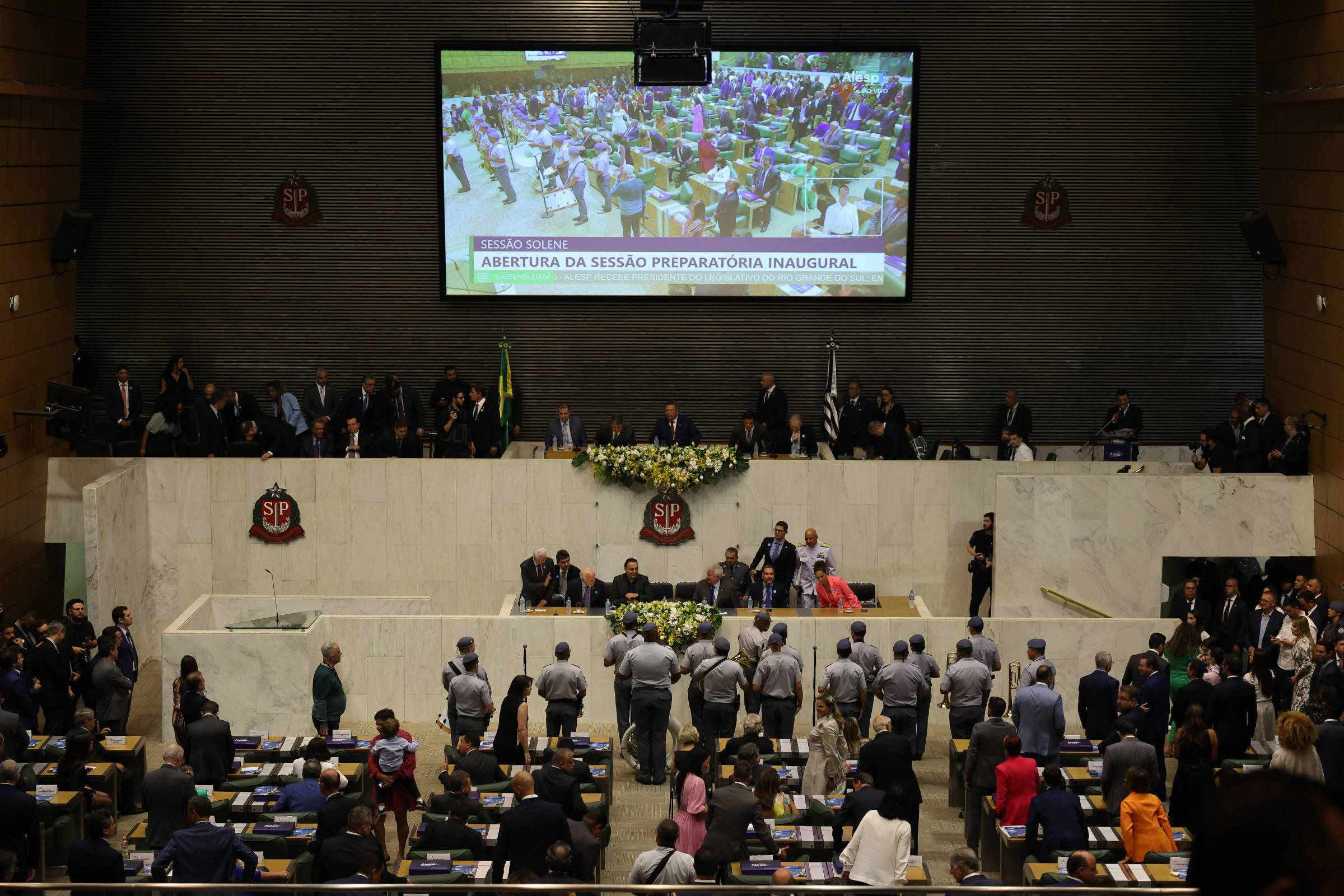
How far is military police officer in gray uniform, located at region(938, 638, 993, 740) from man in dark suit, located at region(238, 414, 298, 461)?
338 inches

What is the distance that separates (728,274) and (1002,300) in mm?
3496

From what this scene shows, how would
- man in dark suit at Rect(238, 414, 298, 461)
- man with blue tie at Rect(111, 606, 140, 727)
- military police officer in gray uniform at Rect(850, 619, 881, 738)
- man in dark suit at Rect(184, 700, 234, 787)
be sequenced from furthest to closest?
man in dark suit at Rect(238, 414, 298, 461) < man with blue tie at Rect(111, 606, 140, 727) < military police officer in gray uniform at Rect(850, 619, 881, 738) < man in dark suit at Rect(184, 700, 234, 787)

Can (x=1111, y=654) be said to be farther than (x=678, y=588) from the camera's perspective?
No

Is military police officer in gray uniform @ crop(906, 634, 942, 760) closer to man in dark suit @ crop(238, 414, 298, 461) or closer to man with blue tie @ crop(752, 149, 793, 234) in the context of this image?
man with blue tie @ crop(752, 149, 793, 234)

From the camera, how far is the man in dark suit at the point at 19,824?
348 inches

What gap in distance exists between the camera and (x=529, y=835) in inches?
326

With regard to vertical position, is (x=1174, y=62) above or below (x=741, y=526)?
above

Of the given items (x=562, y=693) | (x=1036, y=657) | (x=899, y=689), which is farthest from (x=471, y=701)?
(x=1036, y=657)

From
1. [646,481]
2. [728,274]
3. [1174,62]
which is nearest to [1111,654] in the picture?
[646,481]

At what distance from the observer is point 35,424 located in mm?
15688

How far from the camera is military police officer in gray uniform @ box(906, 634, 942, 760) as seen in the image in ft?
38.4

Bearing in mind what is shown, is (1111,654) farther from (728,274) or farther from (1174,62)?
(1174,62)

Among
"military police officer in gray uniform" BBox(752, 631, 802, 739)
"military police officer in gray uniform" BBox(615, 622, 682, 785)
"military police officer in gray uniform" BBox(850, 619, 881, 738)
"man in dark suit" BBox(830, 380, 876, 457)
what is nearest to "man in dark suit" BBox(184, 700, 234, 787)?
"military police officer in gray uniform" BBox(615, 622, 682, 785)

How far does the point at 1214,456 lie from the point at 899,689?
20.1ft
